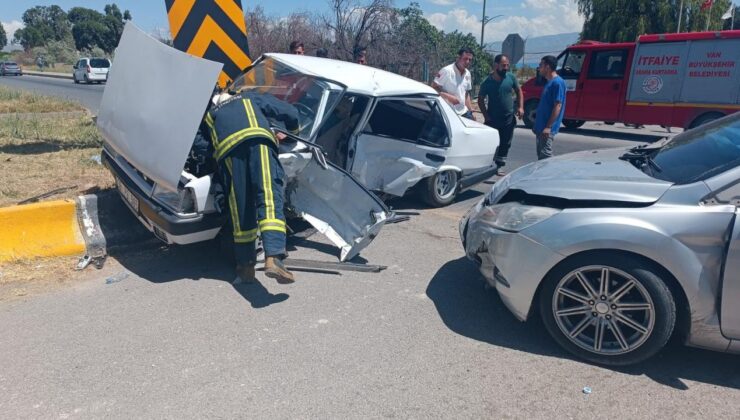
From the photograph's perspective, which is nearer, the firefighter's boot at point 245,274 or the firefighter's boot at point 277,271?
the firefighter's boot at point 277,271

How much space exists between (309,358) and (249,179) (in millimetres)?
1470

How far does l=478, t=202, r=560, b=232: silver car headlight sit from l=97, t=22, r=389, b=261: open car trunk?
115 cm

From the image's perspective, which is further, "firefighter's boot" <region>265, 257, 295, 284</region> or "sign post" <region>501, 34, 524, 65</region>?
A: "sign post" <region>501, 34, 524, 65</region>

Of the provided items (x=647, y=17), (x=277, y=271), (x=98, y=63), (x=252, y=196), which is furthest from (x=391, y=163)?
(x=98, y=63)

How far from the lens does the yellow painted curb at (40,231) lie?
4.36 metres

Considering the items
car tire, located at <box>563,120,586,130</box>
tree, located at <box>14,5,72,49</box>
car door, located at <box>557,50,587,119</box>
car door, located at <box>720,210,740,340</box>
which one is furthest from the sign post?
tree, located at <box>14,5,72,49</box>

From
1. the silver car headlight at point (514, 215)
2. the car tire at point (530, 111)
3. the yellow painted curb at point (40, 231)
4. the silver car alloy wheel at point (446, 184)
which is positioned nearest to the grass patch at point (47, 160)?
the yellow painted curb at point (40, 231)

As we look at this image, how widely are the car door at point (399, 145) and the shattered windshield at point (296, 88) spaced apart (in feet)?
1.76

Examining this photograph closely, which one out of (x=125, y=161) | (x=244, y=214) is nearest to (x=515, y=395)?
(x=244, y=214)

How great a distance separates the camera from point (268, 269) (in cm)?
379

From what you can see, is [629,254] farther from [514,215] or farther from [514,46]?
[514,46]

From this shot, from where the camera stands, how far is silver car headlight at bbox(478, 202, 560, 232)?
3320mm

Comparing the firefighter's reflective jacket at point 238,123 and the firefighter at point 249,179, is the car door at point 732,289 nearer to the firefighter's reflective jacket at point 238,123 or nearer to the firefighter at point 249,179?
the firefighter at point 249,179

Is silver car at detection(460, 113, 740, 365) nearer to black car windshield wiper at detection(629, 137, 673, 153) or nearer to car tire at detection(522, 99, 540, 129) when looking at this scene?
black car windshield wiper at detection(629, 137, 673, 153)
